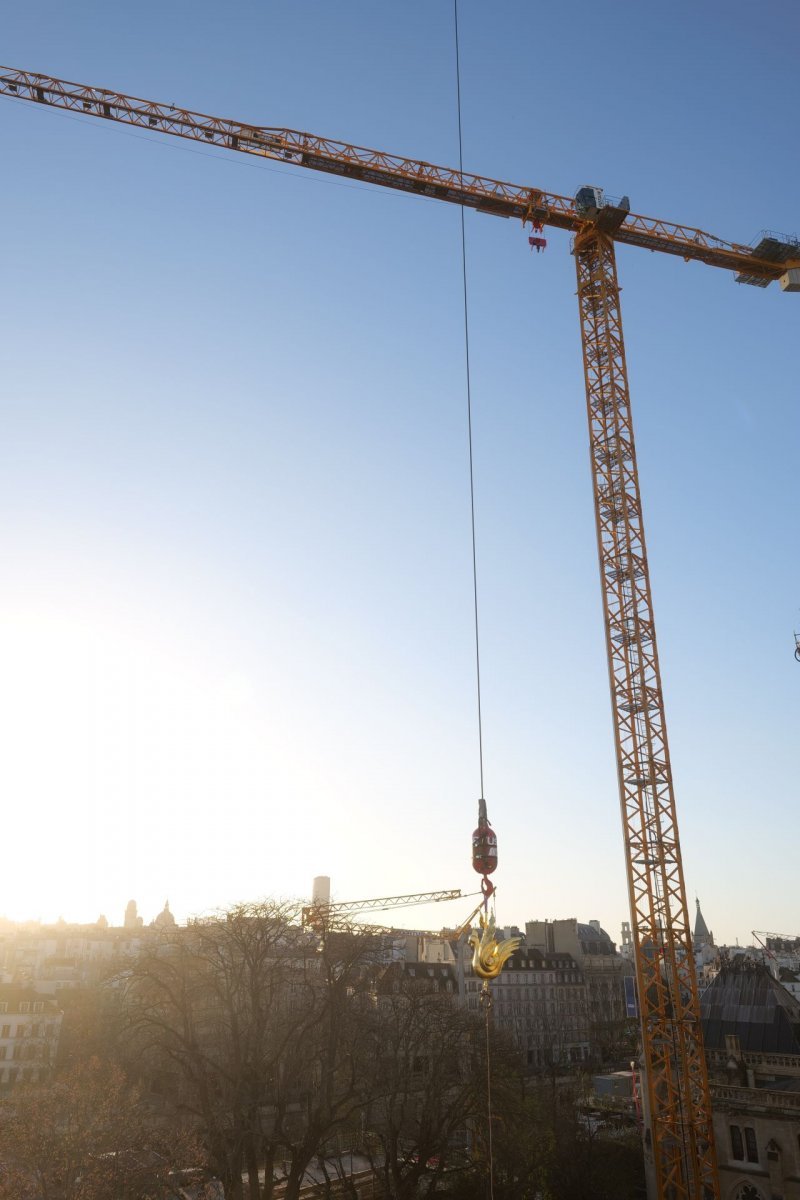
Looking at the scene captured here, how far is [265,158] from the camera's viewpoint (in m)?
53.9

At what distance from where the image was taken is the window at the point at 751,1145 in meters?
40.5

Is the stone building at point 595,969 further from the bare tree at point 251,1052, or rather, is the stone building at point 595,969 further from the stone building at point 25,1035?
the bare tree at point 251,1052

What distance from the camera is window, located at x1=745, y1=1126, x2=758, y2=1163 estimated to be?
133 ft

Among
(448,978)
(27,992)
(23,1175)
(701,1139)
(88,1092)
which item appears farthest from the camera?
(448,978)

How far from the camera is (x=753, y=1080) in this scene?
43.8 meters

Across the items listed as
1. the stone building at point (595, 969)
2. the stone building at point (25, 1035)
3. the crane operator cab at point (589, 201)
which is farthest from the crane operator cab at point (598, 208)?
the stone building at point (595, 969)

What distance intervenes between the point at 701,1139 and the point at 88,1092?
27.5 metres

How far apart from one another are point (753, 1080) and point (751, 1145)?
140 inches

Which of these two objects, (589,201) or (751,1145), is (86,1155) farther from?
(589,201)

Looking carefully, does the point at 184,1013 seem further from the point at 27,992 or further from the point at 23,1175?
the point at 27,992

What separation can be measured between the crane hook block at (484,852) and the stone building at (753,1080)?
2606 cm

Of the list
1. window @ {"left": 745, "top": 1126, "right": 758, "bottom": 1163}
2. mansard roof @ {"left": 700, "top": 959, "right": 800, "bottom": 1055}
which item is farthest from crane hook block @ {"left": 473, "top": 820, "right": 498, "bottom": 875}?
mansard roof @ {"left": 700, "top": 959, "right": 800, "bottom": 1055}

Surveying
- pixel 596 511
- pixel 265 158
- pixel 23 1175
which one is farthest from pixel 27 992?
pixel 265 158

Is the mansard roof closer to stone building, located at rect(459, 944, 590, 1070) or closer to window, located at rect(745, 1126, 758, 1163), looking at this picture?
window, located at rect(745, 1126, 758, 1163)
